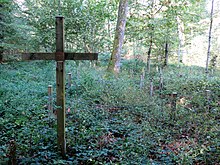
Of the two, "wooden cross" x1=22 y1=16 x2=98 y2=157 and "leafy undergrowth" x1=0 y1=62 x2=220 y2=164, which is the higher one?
"wooden cross" x1=22 y1=16 x2=98 y2=157

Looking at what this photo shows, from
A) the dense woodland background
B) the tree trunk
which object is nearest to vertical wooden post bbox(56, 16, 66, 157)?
the dense woodland background

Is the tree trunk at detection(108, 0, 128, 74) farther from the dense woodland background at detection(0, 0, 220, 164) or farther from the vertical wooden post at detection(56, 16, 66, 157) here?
the vertical wooden post at detection(56, 16, 66, 157)

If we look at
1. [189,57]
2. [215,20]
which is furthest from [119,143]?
[189,57]

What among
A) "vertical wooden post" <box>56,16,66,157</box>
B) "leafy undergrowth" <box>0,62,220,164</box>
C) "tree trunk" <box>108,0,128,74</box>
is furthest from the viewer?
"tree trunk" <box>108,0,128,74</box>

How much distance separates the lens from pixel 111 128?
226 inches

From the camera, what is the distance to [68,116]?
627 cm

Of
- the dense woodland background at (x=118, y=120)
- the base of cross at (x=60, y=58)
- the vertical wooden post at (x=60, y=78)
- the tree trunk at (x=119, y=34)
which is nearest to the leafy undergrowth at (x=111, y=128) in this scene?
the dense woodland background at (x=118, y=120)

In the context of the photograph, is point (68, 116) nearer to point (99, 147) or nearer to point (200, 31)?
point (99, 147)

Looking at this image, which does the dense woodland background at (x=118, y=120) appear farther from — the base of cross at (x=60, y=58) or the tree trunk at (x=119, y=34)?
the base of cross at (x=60, y=58)

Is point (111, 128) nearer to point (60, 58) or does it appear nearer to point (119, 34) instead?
point (60, 58)

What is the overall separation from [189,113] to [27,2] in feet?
56.3

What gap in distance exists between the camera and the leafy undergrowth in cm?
421

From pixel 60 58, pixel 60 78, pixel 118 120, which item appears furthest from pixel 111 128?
pixel 60 58

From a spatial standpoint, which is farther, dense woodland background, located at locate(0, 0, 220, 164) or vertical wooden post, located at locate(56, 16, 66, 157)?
dense woodland background, located at locate(0, 0, 220, 164)
